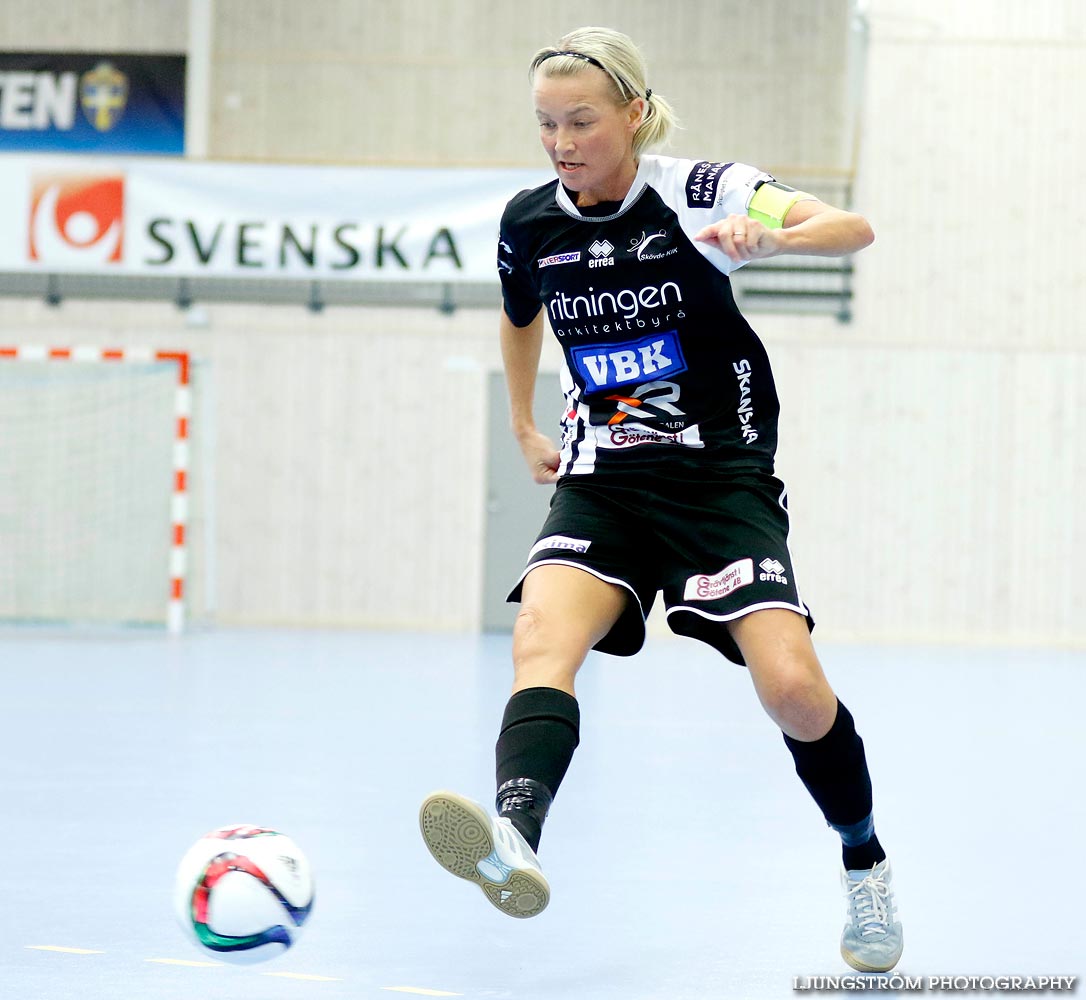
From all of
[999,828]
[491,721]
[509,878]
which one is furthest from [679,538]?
[491,721]

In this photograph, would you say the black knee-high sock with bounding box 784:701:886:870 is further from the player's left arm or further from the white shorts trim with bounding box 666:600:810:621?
the player's left arm

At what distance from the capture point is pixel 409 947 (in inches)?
107

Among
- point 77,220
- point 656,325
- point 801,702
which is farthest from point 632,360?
point 77,220

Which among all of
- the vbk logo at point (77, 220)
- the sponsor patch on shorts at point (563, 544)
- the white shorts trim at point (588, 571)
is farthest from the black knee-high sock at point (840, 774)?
the vbk logo at point (77, 220)

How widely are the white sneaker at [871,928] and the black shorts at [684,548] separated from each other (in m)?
0.48

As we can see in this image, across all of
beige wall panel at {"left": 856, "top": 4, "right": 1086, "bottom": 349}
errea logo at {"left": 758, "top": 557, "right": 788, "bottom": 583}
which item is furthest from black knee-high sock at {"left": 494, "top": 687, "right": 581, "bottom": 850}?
beige wall panel at {"left": 856, "top": 4, "right": 1086, "bottom": 349}

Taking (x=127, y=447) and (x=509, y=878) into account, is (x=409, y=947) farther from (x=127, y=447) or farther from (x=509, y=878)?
(x=127, y=447)

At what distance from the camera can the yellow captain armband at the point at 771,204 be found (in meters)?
2.55

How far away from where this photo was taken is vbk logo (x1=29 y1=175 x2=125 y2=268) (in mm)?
12367

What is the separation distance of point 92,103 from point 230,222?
114 inches

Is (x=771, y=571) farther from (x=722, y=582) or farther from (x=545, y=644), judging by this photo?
(x=545, y=644)

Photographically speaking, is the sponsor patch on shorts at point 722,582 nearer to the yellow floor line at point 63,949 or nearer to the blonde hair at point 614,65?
the blonde hair at point 614,65

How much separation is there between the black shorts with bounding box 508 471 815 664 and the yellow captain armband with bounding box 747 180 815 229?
1.49 ft

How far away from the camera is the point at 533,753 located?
95.6 inches
